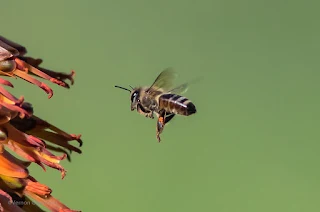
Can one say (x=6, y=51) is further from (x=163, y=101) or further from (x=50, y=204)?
(x=163, y=101)

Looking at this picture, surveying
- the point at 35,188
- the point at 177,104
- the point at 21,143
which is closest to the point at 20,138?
the point at 21,143

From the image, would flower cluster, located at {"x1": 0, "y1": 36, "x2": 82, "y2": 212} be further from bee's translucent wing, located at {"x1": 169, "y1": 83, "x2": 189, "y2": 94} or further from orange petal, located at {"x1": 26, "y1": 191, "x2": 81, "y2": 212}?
bee's translucent wing, located at {"x1": 169, "y1": 83, "x2": 189, "y2": 94}

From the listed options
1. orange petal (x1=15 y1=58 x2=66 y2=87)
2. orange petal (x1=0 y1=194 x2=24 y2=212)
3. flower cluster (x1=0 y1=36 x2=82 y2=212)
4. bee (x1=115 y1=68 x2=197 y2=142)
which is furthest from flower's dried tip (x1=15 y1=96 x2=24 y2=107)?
bee (x1=115 y1=68 x2=197 y2=142)

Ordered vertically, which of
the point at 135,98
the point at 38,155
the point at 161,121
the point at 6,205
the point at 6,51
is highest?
the point at 135,98

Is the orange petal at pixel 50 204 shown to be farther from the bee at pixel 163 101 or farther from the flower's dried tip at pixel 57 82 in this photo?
the bee at pixel 163 101

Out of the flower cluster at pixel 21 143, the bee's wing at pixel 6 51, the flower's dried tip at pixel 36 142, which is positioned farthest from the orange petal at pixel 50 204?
the bee's wing at pixel 6 51

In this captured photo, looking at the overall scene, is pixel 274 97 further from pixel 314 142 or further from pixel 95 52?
pixel 95 52

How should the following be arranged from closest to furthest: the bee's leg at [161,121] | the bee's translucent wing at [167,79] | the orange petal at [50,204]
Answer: the orange petal at [50,204], the bee's leg at [161,121], the bee's translucent wing at [167,79]
